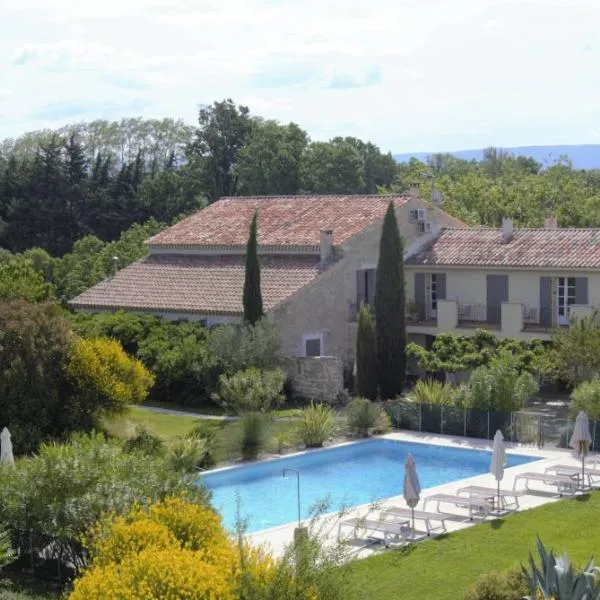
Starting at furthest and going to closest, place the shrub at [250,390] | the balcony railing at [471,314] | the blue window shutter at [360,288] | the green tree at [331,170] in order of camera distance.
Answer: the green tree at [331,170] < the blue window shutter at [360,288] < the balcony railing at [471,314] < the shrub at [250,390]

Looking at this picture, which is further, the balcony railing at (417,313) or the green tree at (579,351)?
the balcony railing at (417,313)

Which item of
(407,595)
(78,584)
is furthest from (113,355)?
(78,584)

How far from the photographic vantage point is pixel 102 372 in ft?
91.3

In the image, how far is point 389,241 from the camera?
3516 centimetres

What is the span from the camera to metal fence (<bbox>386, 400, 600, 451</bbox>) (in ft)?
92.1

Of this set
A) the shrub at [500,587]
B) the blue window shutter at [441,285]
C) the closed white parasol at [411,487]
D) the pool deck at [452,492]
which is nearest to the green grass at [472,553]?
the pool deck at [452,492]

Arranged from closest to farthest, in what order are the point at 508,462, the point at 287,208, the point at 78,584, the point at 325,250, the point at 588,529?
the point at 78,584
the point at 588,529
the point at 508,462
the point at 325,250
the point at 287,208

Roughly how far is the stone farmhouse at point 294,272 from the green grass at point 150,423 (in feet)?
15.8

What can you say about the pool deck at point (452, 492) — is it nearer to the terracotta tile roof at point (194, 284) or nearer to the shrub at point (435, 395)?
the shrub at point (435, 395)

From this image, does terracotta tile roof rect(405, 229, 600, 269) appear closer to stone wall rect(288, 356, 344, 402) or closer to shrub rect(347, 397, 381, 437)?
stone wall rect(288, 356, 344, 402)

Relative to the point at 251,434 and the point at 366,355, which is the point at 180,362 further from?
the point at 251,434

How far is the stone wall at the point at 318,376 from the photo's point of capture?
34656 mm

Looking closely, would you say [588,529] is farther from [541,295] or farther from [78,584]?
[541,295]

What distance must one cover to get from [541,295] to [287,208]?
435 inches
